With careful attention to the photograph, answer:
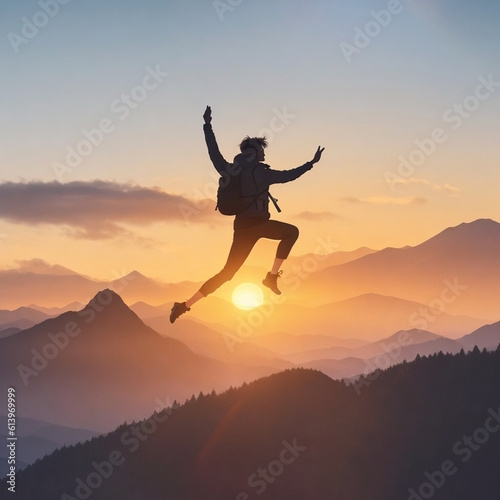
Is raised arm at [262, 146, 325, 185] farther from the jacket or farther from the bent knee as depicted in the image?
the bent knee

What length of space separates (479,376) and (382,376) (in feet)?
46.5

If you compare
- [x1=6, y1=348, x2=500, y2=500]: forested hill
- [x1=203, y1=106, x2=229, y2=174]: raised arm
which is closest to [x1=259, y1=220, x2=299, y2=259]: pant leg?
[x1=203, y1=106, x2=229, y2=174]: raised arm

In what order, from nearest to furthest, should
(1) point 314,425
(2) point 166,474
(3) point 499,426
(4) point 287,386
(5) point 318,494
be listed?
(3) point 499,426, (5) point 318,494, (1) point 314,425, (4) point 287,386, (2) point 166,474

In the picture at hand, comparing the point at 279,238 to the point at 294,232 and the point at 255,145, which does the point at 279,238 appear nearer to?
the point at 294,232

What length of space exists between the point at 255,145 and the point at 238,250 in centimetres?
227

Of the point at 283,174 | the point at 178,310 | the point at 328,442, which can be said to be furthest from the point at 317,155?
the point at 328,442

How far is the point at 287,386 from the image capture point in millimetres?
102062

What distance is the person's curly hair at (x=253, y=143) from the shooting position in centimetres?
1462

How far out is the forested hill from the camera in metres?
80.5

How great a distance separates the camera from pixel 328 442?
91.6m

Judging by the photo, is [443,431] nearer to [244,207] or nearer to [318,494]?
[318,494]

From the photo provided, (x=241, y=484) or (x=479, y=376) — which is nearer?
(x=479, y=376)

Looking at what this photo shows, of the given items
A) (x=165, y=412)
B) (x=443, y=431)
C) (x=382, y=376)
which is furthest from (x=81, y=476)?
(x=443, y=431)

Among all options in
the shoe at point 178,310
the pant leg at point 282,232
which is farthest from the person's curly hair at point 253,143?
the shoe at point 178,310
